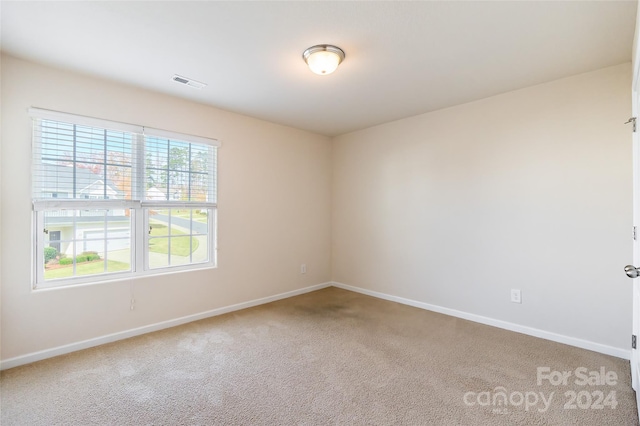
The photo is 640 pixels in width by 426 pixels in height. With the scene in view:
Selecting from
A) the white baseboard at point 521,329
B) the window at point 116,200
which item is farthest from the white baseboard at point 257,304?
the window at point 116,200

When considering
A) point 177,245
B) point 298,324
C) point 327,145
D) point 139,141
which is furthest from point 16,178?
point 327,145

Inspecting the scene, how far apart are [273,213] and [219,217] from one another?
0.80 m

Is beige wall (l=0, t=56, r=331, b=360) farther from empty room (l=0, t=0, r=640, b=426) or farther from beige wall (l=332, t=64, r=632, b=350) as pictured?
beige wall (l=332, t=64, r=632, b=350)

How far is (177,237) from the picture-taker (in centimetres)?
332

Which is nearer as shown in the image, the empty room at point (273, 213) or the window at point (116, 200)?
the empty room at point (273, 213)

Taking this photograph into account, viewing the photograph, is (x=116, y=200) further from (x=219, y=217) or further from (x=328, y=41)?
(x=328, y=41)

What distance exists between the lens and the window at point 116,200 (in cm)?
253

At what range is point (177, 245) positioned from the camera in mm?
3318

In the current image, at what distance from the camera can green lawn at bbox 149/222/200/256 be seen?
313cm

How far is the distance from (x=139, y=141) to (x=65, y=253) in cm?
123

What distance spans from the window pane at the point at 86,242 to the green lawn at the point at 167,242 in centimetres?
23

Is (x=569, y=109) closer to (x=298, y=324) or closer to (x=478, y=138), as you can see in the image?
(x=478, y=138)

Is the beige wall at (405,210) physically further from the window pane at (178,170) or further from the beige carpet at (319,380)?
the beige carpet at (319,380)

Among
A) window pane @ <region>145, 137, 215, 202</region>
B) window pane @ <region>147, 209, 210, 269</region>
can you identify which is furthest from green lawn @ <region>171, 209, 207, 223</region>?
window pane @ <region>145, 137, 215, 202</region>
